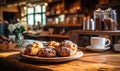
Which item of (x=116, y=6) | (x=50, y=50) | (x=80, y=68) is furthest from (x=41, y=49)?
(x=116, y=6)

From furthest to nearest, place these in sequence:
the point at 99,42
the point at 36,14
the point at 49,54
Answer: the point at 36,14, the point at 99,42, the point at 49,54

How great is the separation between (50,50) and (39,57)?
0.26ft

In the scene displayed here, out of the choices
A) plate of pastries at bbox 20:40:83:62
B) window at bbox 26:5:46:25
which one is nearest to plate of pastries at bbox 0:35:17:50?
plate of pastries at bbox 20:40:83:62

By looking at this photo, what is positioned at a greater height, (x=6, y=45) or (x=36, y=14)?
(x=36, y=14)

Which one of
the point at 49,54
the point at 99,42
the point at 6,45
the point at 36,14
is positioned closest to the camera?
the point at 49,54

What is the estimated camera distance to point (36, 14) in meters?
9.98

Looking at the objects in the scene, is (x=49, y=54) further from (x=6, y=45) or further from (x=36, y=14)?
(x=36, y=14)

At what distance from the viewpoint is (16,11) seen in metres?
12.0

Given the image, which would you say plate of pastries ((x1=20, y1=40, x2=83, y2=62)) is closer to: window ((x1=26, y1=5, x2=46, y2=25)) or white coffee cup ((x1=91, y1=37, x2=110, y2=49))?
white coffee cup ((x1=91, y1=37, x2=110, y2=49))

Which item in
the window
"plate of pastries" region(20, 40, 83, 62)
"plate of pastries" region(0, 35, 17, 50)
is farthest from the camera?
the window

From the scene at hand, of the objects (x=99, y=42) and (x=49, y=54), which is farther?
(x=99, y=42)

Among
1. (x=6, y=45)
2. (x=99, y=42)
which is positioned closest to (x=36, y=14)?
(x=6, y=45)

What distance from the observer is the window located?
941cm

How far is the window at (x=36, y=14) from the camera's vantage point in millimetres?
9406
